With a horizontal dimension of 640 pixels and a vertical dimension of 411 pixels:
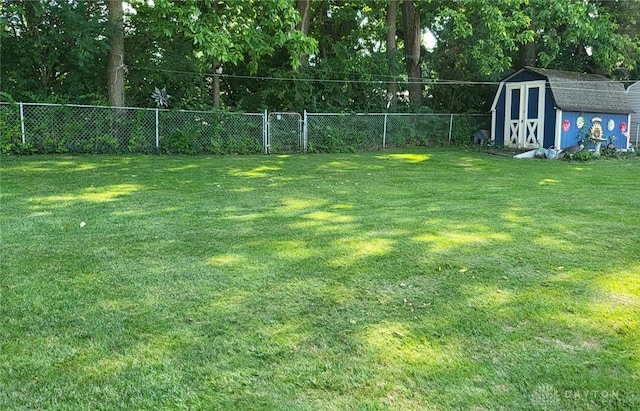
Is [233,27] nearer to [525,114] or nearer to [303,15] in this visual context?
[303,15]

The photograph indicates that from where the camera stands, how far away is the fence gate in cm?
1390

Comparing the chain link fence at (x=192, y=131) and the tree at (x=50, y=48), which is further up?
the tree at (x=50, y=48)

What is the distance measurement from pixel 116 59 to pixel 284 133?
175 inches

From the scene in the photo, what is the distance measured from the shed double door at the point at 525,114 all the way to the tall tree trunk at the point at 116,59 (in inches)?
446

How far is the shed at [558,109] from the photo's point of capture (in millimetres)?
15031

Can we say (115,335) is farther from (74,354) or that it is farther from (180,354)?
(180,354)

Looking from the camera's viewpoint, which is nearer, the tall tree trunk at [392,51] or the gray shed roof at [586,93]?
the gray shed roof at [586,93]

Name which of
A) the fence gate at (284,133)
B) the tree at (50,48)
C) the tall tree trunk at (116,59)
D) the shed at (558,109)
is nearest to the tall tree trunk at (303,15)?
the fence gate at (284,133)

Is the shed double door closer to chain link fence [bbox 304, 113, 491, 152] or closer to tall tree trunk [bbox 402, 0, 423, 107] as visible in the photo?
chain link fence [bbox 304, 113, 491, 152]

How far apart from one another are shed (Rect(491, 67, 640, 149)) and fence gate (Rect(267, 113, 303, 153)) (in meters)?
6.92

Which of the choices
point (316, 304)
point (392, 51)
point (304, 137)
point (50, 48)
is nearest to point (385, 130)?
point (304, 137)

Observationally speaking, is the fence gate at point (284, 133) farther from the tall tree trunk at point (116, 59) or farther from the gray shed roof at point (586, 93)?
the gray shed roof at point (586, 93)

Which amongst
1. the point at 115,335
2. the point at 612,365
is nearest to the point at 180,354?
the point at 115,335

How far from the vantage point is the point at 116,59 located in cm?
1290
